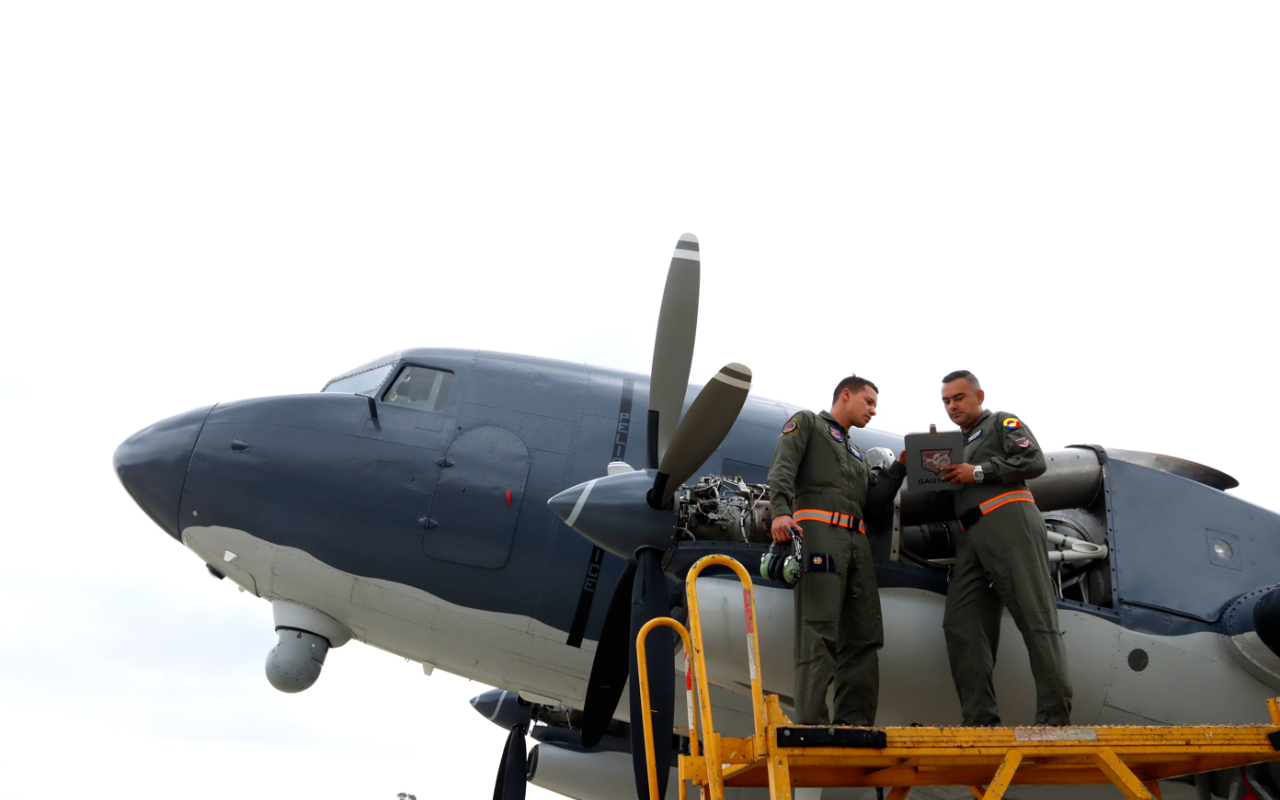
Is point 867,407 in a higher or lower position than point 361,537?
higher

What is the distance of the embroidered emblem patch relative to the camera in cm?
627

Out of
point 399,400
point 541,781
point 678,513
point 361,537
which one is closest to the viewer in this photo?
point 678,513

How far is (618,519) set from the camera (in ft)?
23.1

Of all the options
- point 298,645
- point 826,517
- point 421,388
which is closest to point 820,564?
point 826,517

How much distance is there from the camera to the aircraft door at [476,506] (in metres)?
8.65

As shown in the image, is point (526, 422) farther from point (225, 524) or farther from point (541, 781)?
point (541, 781)

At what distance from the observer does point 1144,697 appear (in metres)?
6.93

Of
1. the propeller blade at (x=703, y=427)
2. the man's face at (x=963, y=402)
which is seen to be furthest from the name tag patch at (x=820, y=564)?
the man's face at (x=963, y=402)

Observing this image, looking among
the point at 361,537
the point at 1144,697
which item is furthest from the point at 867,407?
the point at 361,537

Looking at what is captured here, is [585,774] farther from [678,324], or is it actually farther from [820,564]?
[820,564]

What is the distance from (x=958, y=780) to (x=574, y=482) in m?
4.68

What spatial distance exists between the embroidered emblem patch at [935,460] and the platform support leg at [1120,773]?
6.75 feet

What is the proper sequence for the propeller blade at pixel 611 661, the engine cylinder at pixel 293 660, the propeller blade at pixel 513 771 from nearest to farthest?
the propeller blade at pixel 611 661, the engine cylinder at pixel 293 660, the propeller blade at pixel 513 771

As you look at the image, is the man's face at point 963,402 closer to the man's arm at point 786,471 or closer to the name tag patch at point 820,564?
the man's arm at point 786,471
